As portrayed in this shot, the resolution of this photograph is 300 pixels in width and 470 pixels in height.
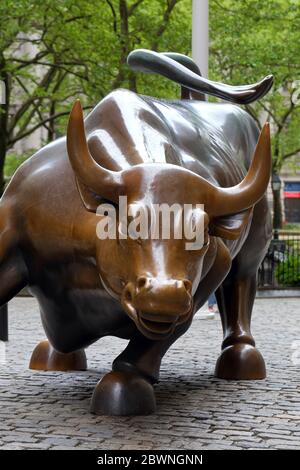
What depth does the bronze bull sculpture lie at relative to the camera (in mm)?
5391

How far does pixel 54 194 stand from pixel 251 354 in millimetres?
2622

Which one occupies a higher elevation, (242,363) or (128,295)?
(128,295)

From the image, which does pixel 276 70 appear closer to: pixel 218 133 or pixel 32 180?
pixel 218 133

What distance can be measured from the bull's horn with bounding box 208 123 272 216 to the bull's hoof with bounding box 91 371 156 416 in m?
1.25

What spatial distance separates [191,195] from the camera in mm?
5559

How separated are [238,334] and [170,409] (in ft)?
5.84

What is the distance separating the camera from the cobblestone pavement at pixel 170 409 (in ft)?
18.3

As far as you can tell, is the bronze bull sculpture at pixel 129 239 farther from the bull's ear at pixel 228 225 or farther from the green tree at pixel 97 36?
the green tree at pixel 97 36

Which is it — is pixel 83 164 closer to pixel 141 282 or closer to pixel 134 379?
pixel 141 282

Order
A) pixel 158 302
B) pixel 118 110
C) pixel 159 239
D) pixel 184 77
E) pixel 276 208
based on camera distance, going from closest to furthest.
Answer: pixel 158 302
pixel 159 239
pixel 118 110
pixel 184 77
pixel 276 208

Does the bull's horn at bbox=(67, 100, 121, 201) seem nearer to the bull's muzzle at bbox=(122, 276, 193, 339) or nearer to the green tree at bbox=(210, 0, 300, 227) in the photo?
the bull's muzzle at bbox=(122, 276, 193, 339)

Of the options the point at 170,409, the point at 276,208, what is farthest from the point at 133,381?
the point at 276,208

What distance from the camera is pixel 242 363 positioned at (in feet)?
26.5

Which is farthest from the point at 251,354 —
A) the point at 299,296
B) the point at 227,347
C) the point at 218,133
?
the point at 299,296
